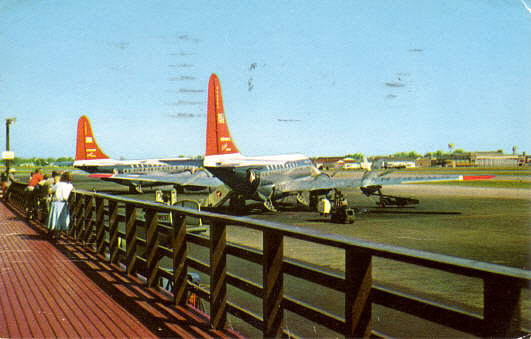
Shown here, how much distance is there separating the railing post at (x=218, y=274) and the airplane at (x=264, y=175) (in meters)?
17.3

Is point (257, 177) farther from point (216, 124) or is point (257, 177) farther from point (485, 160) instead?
point (485, 160)

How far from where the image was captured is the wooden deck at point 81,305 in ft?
13.4

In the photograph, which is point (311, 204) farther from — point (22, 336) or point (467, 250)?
point (22, 336)

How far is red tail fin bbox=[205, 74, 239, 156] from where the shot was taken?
24.0 metres

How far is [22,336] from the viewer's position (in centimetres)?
389

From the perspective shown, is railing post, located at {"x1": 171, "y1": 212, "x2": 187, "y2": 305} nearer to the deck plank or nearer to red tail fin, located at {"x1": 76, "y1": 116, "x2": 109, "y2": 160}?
the deck plank

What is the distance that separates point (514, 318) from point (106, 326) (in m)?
3.72

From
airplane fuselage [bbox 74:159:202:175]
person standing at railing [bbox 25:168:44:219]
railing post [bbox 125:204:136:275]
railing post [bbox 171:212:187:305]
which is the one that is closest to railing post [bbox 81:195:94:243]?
railing post [bbox 125:204:136:275]

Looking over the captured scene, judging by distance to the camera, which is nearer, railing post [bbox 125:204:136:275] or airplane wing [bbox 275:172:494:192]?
railing post [bbox 125:204:136:275]

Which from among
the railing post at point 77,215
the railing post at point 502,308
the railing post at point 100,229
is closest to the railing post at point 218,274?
the railing post at point 502,308

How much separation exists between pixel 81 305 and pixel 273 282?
2783 mm

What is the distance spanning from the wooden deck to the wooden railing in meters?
0.29

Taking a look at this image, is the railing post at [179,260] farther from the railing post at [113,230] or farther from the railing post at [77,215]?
the railing post at [77,215]

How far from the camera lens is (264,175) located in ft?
72.6
